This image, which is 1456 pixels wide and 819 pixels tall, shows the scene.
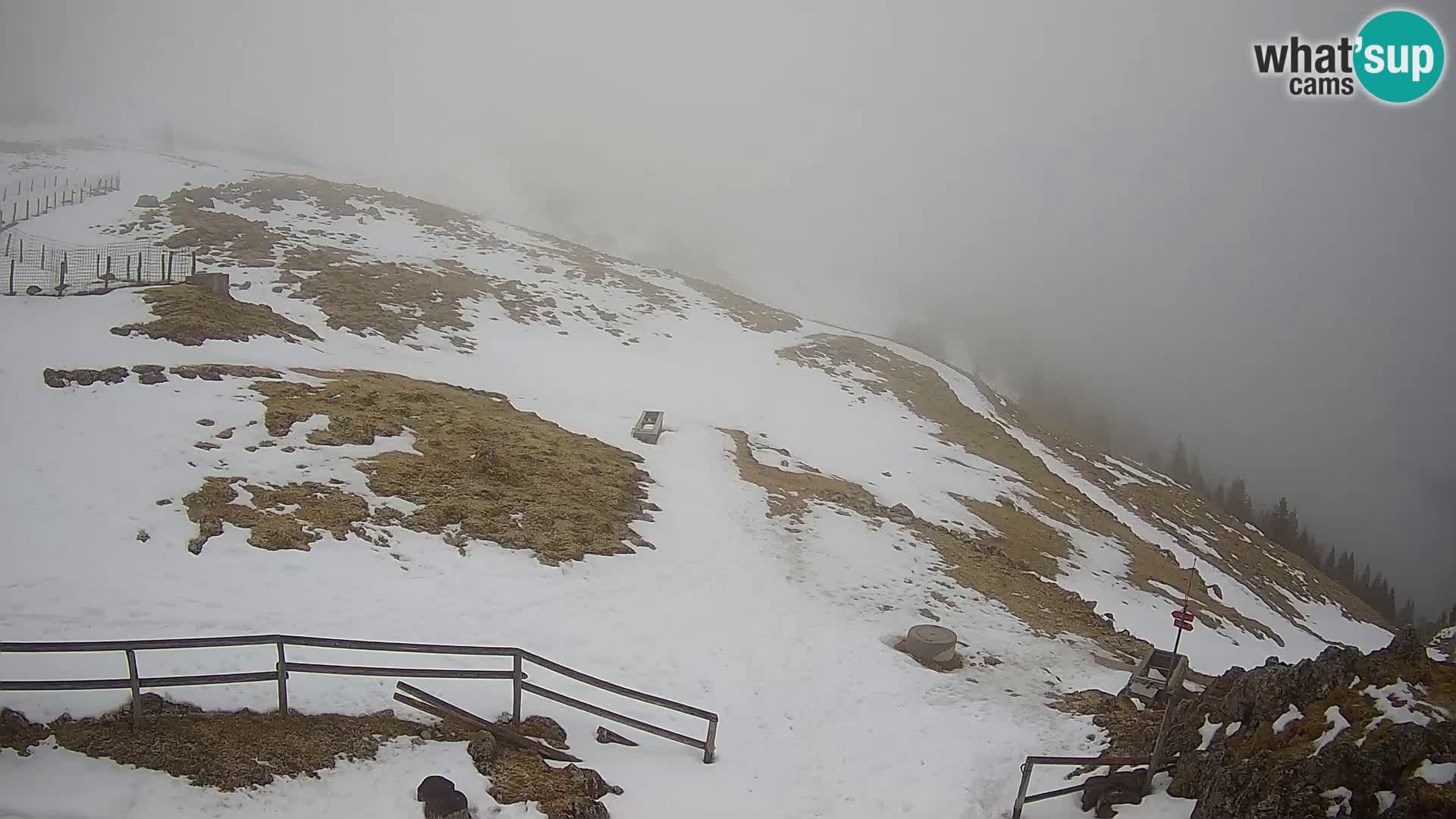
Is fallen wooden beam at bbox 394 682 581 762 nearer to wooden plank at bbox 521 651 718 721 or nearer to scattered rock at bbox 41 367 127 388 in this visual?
wooden plank at bbox 521 651 718 721

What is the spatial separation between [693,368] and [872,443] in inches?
458

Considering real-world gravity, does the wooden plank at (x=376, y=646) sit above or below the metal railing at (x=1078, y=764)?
above

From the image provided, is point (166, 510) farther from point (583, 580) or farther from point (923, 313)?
point (923, 313)

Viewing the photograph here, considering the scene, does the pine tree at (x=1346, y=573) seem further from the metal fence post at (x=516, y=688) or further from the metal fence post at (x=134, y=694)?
the metal fence post at (x=134, y=694)

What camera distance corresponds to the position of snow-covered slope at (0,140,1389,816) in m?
10.5

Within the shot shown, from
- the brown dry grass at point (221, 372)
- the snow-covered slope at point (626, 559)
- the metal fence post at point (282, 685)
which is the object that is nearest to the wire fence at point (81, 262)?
the snow-covered slope at point (626, 559)

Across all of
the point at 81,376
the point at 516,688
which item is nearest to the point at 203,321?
the point at 81,376

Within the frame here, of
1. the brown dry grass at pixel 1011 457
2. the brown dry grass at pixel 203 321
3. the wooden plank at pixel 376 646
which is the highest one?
the brown dry grass at pixel 203 321

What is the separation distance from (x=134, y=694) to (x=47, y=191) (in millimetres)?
59581

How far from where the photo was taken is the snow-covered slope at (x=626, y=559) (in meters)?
10.5

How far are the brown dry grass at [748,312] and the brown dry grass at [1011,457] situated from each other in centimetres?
357

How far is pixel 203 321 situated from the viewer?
71.5ft

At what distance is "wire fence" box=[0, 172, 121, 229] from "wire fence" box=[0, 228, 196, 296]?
7687 millimetres

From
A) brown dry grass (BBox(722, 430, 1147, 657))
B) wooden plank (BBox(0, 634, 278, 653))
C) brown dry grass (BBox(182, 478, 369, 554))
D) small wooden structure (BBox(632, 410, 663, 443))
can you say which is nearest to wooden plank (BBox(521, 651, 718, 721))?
wooden plank (BBox(0, 634, 278, 653))
